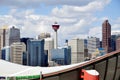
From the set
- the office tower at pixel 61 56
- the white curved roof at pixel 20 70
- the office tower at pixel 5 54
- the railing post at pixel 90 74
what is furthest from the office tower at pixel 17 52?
the railing post at pixel 90 74

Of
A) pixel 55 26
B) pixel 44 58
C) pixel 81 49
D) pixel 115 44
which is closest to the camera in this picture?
pixel 55 26

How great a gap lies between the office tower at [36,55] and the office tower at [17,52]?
504cm

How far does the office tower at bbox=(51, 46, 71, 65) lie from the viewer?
528 feet

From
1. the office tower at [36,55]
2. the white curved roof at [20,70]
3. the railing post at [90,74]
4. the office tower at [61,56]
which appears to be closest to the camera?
the railing post at [90,74]

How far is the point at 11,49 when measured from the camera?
172m

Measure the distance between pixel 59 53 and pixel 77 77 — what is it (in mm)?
142177

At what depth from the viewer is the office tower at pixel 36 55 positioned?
152375 millimetres

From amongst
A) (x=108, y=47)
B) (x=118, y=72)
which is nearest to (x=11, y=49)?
(x=108, y=47)

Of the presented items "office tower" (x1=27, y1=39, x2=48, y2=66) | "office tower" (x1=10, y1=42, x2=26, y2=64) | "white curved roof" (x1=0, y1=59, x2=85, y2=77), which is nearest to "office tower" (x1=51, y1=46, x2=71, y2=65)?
"office tower" (x1=27, y1=39, x2=48, y2=66)

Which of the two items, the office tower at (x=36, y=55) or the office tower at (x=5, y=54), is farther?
the office tower at (x=5, y=54)

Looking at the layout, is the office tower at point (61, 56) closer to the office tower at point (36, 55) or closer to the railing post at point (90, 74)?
the office tower at point (36, 55)

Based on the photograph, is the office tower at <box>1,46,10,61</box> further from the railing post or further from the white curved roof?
the railing post

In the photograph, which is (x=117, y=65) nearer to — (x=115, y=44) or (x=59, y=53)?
(x=59, y=53)

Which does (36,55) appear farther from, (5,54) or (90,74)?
(90,74)
